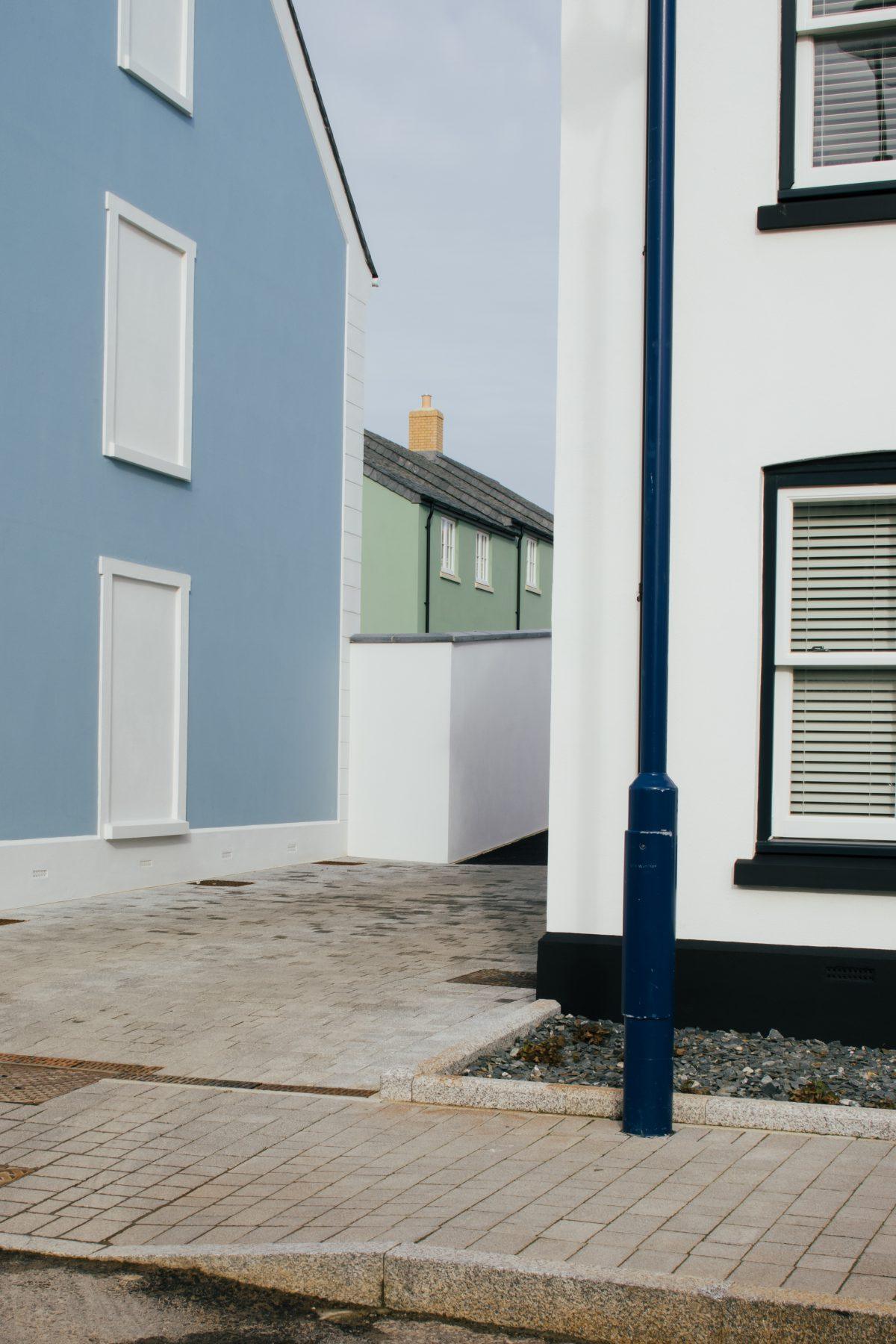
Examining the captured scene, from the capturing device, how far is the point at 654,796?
5.43 m

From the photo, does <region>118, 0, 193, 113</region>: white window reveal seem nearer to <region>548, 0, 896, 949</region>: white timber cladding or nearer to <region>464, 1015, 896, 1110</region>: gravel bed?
<region>548, 0, 896, 949</region>: white timber cladding

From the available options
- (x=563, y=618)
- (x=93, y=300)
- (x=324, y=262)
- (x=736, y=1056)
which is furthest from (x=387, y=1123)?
(x=324, y=262)

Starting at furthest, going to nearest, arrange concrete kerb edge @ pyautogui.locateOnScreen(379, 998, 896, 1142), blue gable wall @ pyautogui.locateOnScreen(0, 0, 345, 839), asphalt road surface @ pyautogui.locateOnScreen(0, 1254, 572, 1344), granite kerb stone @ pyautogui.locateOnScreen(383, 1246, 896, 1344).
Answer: blue gable wall @ pyautogui.locateOnScreen(0, 0, 345, 839)
concrete kerb edge @ pyautogui.locateOnScreen(379, 998, 896, 1142)
asphalt road surface @ pyautogui.locateOnScreen(0, 1254, 572, 1344)
granite kerb stone @ pyautogui.locateOnScreen(383, 1246, 896, 1344)

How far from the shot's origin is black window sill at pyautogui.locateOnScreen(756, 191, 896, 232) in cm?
709

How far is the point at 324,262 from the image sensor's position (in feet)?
59.8

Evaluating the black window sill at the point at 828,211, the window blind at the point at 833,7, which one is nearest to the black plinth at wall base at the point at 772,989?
the black window sill at the point at 828,211

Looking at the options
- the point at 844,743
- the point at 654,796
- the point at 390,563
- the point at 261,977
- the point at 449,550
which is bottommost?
the point at 261,977

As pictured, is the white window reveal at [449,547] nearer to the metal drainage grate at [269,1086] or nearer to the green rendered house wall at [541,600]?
the green rendered house wall at [541,600]

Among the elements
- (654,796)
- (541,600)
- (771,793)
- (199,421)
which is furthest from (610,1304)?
(541,600)

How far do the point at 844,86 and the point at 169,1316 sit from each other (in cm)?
647

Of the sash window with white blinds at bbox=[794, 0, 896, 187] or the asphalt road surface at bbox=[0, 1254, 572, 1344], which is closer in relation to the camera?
the asphalt road surface at bbox=[0, 1254, 572, 1344]

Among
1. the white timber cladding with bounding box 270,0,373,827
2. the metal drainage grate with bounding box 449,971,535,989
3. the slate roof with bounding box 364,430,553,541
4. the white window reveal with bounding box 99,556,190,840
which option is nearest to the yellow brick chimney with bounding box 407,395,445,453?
the slate roof with bounding box 364,430,553,541

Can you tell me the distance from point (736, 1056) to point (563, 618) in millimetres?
2370

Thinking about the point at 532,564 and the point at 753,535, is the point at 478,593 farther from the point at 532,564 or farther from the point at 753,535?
the point at 753,535
